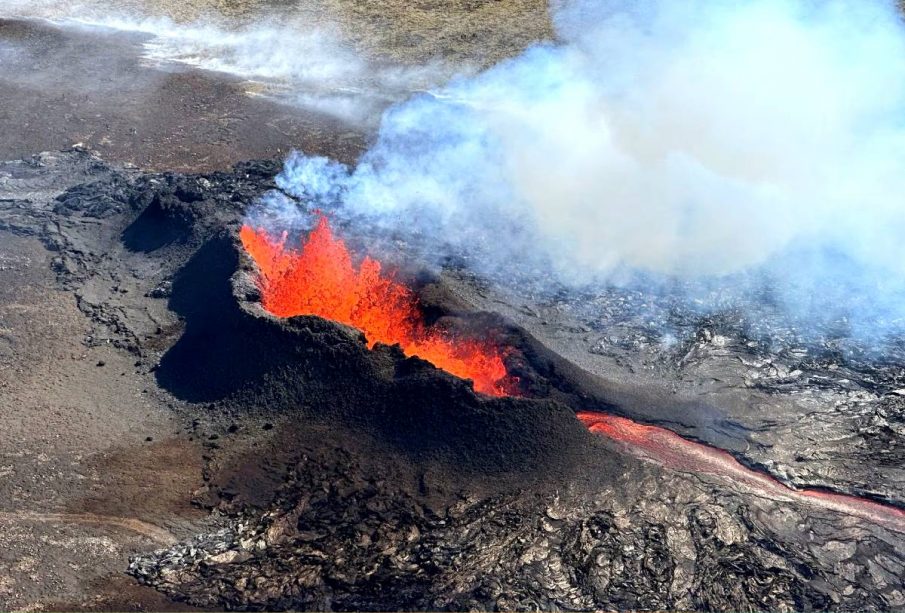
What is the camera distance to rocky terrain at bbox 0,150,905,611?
11664 millimetres

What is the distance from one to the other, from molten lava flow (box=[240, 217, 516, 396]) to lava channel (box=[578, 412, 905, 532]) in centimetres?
200

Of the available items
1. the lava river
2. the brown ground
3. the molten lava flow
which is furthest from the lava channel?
the brown ground

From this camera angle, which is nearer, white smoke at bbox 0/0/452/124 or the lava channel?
the lava channel

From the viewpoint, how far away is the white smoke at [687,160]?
1933 centimetres

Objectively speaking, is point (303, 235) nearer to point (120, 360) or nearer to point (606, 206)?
point (120, 360)

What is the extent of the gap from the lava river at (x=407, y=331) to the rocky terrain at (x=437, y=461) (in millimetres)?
175

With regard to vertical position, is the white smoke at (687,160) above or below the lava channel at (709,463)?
above

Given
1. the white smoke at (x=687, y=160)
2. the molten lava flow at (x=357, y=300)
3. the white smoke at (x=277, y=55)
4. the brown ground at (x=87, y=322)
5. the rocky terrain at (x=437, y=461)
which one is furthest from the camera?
the white smoke at (x=277, y=55)

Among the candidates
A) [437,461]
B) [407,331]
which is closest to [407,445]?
[437,461]

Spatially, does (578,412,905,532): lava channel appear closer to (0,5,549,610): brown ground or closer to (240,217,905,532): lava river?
(240,217,905,532): lava river

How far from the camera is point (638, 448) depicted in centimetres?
1388

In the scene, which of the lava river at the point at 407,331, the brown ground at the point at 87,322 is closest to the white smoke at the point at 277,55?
the brown ground at the point at 87,322

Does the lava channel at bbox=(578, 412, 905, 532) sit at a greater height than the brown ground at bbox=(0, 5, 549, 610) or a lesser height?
greater

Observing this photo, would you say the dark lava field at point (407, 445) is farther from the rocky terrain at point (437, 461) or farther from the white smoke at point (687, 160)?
the white smoke at point (687, 160)
